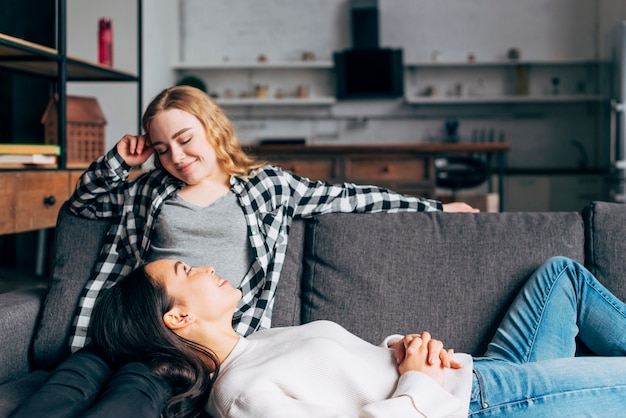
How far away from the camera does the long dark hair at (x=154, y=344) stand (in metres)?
1.31

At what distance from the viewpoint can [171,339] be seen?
1.31 metres

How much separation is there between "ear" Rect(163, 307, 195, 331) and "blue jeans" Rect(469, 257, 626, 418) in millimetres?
603

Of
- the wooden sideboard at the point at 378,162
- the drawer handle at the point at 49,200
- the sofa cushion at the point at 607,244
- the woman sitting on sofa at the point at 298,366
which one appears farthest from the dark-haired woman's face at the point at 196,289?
the wooden sideboard at the point at 378,162

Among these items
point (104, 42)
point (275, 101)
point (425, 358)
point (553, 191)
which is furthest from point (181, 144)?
point (553, 191)

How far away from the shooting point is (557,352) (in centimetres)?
155

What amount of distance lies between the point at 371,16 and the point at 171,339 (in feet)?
17.7

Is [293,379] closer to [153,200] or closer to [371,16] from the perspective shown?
[153,200]

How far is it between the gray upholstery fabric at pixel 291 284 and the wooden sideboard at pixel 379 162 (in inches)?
100

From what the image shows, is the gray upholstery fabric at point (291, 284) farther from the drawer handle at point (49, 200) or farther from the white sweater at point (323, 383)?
the drawer handle at point (49, 200)

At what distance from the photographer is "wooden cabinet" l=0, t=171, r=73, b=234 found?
242 cm

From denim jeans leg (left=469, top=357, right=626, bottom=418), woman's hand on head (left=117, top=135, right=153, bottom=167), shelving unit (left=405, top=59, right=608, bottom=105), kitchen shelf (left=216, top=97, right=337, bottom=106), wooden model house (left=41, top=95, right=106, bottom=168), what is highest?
shelving unit (left=405, top=59, right=608, bottom=105)

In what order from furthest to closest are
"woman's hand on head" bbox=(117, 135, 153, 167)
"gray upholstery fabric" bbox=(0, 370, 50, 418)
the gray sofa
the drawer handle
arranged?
the drawer handle
"woman's hand on head" bbox=(117, 135, 153, 167)
the gray sofa
"gray upholstery fabric" bbox=(0, 370, 50, 418)

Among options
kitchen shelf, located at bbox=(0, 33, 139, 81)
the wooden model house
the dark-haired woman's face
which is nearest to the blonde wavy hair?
the dark-haired woman's face

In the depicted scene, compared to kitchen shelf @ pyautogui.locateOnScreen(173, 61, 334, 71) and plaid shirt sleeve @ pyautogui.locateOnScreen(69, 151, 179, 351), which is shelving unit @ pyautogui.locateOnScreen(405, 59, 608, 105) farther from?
plaid shirt sleeve @ pyautogui.locateOnScreen(69, 151, 179, 351)
